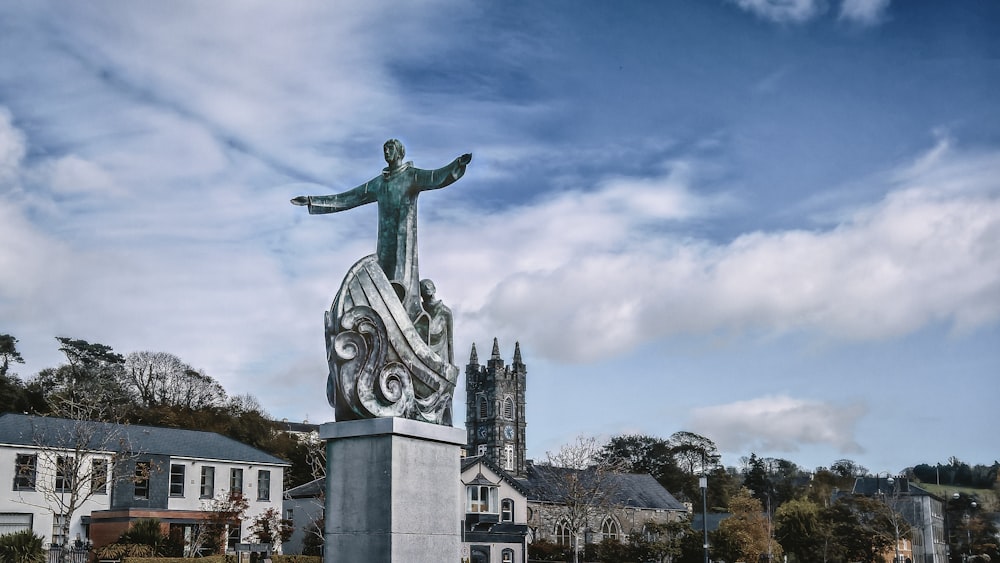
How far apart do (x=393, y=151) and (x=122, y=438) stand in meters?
36.8

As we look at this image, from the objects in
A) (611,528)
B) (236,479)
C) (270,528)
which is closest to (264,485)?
(236,479)

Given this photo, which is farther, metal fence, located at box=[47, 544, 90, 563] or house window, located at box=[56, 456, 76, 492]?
Answer: house window, located at box=[56, 456, 76, 492]

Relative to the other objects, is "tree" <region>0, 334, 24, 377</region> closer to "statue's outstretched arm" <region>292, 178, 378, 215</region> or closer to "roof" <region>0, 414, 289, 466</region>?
"roof" <region>0, 414, 289, 466</region>

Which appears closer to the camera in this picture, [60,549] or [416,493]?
[416,493]

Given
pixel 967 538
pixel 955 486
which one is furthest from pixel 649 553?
pixel 955 486

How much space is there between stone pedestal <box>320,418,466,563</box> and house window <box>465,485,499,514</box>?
1959 inches

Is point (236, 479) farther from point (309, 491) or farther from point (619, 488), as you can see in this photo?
point (619, 488)

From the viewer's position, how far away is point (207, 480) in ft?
153

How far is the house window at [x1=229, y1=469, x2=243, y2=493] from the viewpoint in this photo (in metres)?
47.5

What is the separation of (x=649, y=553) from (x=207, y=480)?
2612 cm

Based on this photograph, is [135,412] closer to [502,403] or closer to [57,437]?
[57,437]

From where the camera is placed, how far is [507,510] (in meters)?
62.0

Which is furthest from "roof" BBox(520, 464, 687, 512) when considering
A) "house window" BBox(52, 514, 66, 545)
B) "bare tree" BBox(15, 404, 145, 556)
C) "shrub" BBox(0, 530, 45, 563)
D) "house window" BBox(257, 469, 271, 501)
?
"shrub" BBox(0, 530, 45, 563)

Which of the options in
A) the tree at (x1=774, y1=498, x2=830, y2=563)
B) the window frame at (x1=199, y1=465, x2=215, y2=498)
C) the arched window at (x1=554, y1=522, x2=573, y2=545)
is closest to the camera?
the window frame at (x1=199, y1=465, x2=215, y2=498)
